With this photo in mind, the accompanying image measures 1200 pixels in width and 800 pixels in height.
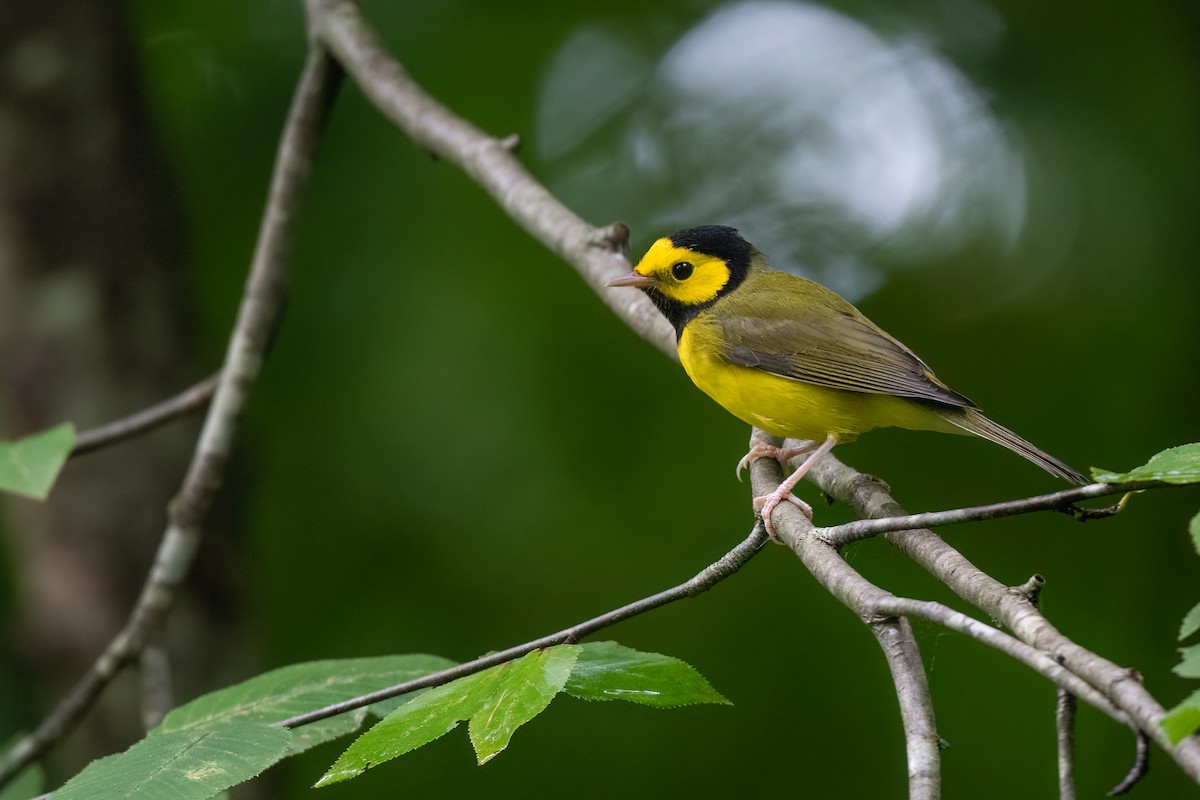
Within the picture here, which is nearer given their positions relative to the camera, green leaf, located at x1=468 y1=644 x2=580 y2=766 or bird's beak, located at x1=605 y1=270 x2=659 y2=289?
green leaf, located at x1=468 y1=644 x2=580 y2=766

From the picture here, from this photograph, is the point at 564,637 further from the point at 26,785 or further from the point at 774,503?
the point at 26,785

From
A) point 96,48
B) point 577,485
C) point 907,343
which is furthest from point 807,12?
point 96,48

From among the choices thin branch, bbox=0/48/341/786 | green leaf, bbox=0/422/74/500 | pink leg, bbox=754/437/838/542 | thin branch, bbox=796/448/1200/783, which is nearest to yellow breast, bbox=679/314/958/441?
pink leg, bbox=754/437/838/542

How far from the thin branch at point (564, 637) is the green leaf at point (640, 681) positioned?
85 millimetres

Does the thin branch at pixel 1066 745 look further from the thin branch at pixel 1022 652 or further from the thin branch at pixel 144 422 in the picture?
the thin branch at pixel 144 422

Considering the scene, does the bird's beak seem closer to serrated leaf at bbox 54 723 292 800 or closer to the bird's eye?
the bird's eye

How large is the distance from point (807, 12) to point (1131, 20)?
185 centimetres

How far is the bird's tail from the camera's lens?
127 inches

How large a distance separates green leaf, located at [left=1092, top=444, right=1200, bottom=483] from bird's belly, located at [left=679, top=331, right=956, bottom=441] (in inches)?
92.9

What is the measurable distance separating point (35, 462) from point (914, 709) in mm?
2321

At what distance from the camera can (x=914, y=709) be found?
1.77 m

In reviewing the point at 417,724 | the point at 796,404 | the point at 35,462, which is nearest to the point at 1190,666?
the point at 417,724

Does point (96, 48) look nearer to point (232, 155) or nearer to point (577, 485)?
point (232, 155)

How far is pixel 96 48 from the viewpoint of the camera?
5453 millimetres
